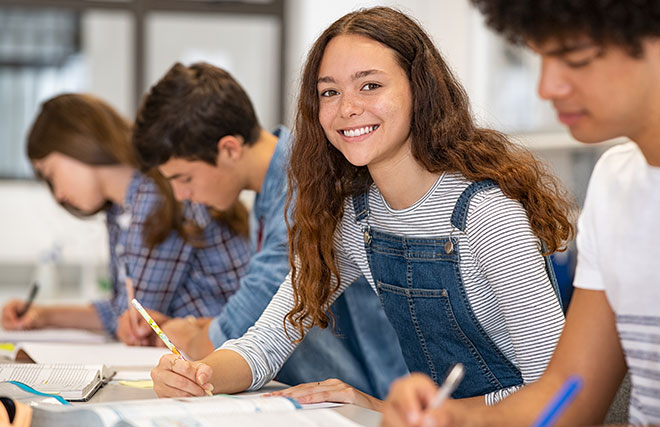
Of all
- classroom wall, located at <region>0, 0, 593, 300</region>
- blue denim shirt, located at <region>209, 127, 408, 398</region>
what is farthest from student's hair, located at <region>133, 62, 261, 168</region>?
classroom wall, located at <region>0, 0, 593, 300</region>

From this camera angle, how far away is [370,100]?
1.33 meters

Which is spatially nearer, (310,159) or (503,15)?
(503,15)

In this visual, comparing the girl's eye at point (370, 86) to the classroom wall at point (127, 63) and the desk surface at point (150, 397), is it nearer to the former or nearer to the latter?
the desk surface at point (150, 397)

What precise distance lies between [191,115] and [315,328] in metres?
0.53

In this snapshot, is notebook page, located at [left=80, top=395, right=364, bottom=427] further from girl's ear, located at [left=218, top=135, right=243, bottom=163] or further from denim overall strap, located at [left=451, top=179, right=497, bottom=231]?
girl's ear, located at [left=218, top=135, right=243, bottom=163]

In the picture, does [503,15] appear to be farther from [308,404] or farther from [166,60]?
[166,60]

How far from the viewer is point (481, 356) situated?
1.32m

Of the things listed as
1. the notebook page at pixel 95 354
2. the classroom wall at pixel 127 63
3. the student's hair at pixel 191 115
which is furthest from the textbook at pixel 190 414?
the classroom wall at pixel 127 63

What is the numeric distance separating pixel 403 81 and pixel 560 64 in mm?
558

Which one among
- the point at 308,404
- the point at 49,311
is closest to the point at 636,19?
the point at 308,404

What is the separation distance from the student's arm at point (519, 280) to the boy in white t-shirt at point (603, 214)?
0.25 meters

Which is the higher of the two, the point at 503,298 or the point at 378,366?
the point at 503,298

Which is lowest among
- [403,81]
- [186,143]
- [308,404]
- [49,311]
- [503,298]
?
[49,311]

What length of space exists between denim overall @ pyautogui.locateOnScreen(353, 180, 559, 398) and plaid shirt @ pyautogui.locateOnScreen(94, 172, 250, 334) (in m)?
0.76
